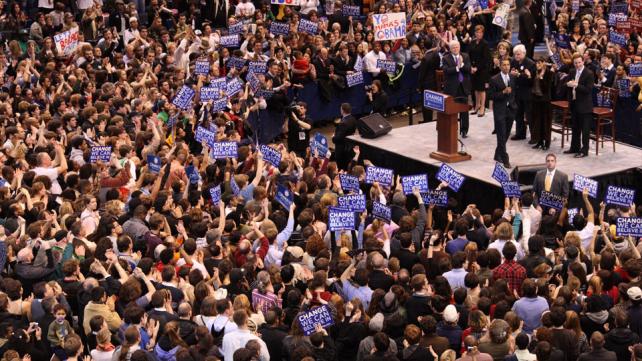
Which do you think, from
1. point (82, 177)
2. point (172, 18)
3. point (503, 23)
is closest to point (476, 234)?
point (82, 177)

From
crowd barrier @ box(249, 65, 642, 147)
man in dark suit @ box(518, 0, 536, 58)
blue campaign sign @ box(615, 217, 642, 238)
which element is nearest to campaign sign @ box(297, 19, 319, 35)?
crowd barrier @ box(249, 65, 642, 147)

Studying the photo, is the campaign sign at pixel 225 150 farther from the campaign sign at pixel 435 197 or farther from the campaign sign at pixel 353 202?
the campaign sign at pixel 435 197

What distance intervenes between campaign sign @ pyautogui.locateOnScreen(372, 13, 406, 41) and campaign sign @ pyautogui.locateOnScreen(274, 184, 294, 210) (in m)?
10.8

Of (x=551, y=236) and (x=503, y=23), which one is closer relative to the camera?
(x=551, y=236)

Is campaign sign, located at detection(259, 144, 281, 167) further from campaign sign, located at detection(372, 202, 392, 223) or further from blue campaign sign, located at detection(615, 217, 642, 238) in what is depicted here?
blue campaign sign, located at detection(615, 217, 642, 238)

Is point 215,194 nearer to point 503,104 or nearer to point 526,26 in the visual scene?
point 503,104

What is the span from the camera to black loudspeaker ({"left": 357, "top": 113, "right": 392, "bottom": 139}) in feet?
81.2

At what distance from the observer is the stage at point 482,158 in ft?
71.6

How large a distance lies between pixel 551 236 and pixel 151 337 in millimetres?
6736

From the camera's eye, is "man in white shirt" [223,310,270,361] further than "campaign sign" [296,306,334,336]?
No

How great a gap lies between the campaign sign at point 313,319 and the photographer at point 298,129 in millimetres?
12101

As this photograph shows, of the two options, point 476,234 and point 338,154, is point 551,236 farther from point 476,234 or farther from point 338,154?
point 338,154

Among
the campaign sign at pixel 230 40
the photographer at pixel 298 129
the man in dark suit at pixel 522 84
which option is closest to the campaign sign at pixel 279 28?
the campaign sign at pixel 230 40

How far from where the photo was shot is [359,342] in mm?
13492
